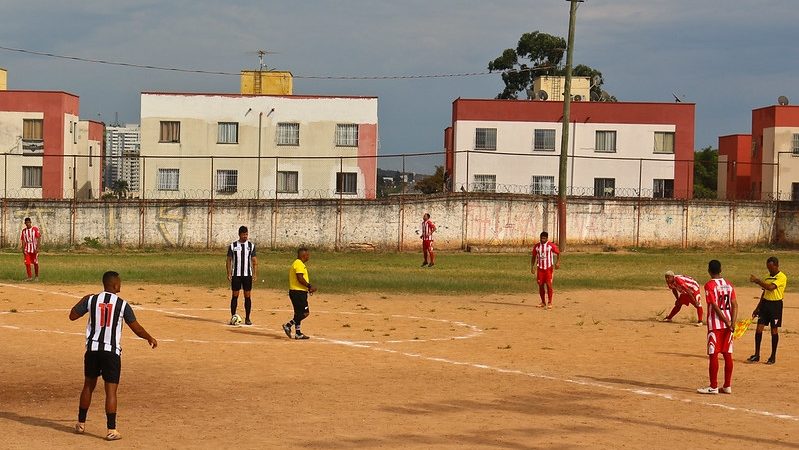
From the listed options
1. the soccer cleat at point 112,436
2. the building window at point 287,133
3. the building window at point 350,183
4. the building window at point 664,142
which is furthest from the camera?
the building window at point 287,133

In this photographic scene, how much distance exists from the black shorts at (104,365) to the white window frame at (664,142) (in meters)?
62.8

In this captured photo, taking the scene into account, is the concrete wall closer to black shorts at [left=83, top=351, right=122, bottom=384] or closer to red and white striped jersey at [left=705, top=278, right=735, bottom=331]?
red and white striped jersey at [left=705, top=278, right=735, bottom=331]

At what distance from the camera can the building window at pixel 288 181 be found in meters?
→ 70.9

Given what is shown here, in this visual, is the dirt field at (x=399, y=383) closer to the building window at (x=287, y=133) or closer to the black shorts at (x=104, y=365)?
the black shorts at (x=104, y=365)

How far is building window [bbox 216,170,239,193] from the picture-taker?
71.4m

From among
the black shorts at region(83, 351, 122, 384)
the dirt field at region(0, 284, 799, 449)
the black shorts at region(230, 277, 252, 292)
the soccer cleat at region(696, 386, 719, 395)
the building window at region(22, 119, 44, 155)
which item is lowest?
the dirt field at region(0, 284, 799, 449)

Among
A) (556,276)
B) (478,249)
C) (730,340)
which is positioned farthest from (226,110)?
(730,340)

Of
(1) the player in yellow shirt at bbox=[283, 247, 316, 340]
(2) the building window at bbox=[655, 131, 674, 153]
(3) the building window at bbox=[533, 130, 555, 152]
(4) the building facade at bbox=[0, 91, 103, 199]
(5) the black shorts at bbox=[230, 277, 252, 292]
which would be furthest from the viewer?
(2) the building window at bbox=[655, 131, 674, 153]

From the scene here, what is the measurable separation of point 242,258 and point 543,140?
163 ft

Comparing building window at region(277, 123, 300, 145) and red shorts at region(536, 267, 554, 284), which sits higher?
building window at region(277, 123, 300, 145)

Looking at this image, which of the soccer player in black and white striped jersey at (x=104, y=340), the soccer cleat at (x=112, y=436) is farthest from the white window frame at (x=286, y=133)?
the soccer cleat at (x=112, y=436)

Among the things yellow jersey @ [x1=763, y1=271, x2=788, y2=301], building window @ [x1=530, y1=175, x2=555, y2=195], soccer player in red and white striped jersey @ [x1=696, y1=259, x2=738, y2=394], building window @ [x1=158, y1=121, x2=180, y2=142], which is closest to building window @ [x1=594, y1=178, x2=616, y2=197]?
building window @ [x1=530, y1=175, x2=555, y2=195]

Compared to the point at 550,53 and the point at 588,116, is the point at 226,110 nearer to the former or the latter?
the point at 588,116

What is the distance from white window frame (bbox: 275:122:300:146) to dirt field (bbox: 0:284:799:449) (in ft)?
144
